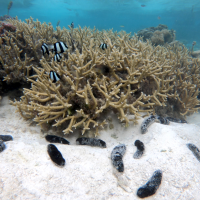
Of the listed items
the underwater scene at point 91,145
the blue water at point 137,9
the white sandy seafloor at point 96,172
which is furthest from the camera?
the blue water at point 137,9

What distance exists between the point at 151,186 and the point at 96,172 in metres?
0.93

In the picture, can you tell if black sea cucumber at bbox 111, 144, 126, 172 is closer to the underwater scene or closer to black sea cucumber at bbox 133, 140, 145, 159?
the underwater scene

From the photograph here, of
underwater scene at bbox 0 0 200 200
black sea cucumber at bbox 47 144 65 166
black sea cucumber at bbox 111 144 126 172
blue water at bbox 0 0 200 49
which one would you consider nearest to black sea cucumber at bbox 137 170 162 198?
underwater scene at bbox 0 0 200 200

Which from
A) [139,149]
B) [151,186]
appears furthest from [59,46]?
[151,186]

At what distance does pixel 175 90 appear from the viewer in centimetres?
465

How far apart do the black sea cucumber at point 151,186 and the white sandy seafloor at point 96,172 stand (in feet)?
0.31

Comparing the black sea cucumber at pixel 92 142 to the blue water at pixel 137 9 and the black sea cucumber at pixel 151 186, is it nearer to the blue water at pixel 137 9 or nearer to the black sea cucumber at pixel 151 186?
the black sea cucumber at pixel 151 186

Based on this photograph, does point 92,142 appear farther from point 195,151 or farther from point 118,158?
point 195,151

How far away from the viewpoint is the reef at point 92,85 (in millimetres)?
2875

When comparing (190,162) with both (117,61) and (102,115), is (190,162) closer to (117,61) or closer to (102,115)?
(102,115)

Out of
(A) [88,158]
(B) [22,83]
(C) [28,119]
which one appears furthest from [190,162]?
(B) [22,83]

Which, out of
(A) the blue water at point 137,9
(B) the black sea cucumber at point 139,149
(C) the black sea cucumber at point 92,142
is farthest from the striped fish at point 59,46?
(A) the blue water at point 137,9

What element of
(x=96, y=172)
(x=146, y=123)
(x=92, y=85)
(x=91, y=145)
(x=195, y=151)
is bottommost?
(x=96, y=172)

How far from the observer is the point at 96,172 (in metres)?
2.33
